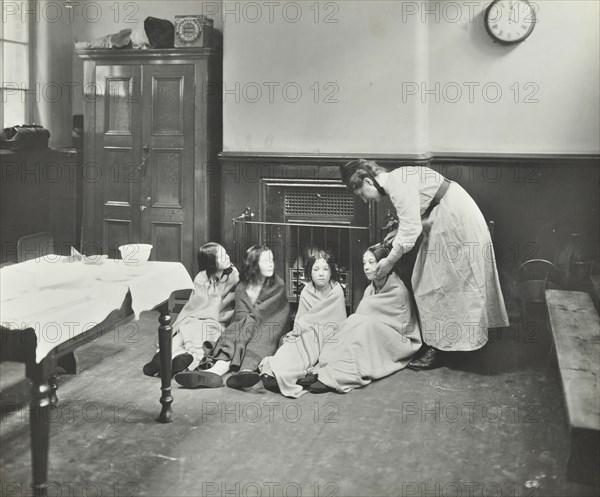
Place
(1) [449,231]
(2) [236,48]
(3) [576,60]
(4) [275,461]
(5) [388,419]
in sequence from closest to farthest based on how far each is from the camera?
(4) [275,461] → (5) [388,419] → (1) [449,231] → (3) [576,60] → (2) [236,48]

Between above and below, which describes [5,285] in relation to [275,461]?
above

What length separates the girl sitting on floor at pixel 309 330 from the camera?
4.44m

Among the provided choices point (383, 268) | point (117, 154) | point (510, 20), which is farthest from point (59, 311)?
point (510, 20)

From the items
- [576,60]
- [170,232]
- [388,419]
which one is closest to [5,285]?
[388,419]

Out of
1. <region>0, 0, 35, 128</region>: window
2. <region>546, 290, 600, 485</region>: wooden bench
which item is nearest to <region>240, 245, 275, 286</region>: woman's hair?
<region>546, 290, 600, 485</region>: wooden bench

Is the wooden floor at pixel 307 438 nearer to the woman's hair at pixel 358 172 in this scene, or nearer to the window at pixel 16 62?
the woman's hair at pixel 358 172

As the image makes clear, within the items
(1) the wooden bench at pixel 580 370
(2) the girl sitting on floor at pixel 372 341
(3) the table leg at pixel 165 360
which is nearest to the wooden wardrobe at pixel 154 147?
Answer: (2) the girl sitting on floor at pixel 372 341

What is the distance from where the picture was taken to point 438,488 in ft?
10.6

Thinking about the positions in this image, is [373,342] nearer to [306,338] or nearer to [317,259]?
[306,338]

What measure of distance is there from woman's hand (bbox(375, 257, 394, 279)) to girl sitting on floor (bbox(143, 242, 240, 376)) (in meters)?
1.01

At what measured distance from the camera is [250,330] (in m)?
4.86

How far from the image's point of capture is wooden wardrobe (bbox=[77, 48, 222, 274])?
20.4ft

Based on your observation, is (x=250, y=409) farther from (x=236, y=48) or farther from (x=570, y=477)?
(x=236, y=48)

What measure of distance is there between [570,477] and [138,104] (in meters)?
4.65
